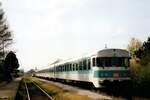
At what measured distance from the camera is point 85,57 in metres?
28.1

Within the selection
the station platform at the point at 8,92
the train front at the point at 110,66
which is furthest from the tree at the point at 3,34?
the train front at the point at 110,66

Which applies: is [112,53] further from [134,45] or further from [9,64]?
[134,45]

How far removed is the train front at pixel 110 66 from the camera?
24.2 m

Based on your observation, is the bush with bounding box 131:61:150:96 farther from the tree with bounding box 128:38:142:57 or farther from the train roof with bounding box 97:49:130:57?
the tree with bounding box 128:38:142:57

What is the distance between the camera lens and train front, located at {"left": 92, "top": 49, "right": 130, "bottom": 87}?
24.2 m

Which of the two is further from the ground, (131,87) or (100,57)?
(100,57)

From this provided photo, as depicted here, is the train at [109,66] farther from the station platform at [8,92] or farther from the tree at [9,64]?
the tree at [9,64]

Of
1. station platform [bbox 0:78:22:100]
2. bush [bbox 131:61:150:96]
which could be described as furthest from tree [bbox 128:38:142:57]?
bush [bbox 131:61:150:96]

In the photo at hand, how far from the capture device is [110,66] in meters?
24.5

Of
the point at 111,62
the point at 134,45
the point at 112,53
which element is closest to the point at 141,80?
the point at 111,62

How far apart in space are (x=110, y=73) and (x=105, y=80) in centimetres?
58

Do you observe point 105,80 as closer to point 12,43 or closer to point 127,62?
point 127,62

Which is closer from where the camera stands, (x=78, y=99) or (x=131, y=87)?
(x=78, y=99)

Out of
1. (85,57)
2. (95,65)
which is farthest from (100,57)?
(85,57)
